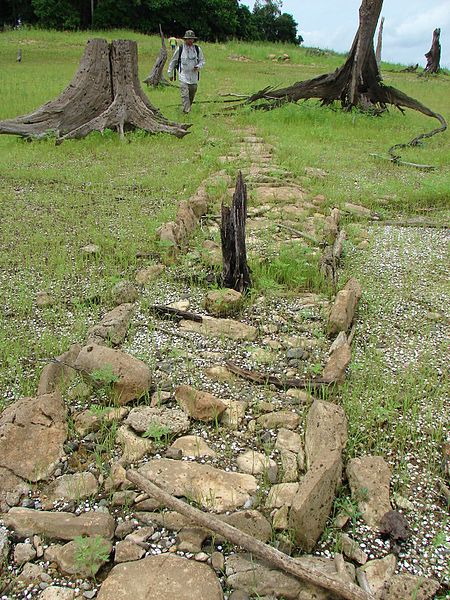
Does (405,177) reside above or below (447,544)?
above

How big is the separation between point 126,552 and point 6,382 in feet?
4.73

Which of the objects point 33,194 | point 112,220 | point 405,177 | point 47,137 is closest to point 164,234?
point 112,220

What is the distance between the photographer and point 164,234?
483 cm

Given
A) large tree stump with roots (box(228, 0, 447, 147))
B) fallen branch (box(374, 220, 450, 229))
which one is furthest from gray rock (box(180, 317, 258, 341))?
large tree stump with roots (box(228, 0, 447, 147))

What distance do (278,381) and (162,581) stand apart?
133 cm

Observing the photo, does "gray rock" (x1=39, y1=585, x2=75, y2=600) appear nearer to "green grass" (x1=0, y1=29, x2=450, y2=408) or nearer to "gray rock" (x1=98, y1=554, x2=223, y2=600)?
"gray rock" (x1=98, y1=554, x2=223, y2=600)

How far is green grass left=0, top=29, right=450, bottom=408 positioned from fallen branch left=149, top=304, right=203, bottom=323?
0.41 meters

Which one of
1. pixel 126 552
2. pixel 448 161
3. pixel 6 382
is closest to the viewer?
pixel 126 552

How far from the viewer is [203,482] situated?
227cm

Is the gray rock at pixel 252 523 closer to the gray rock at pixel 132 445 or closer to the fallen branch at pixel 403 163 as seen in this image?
the gray rock at pixel 132 445

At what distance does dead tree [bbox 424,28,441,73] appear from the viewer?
1010 inches

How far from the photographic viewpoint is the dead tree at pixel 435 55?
25.7 metres

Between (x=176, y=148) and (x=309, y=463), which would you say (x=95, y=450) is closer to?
(x=309, y=463)

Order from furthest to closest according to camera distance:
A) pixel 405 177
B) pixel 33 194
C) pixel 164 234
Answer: pixel 405 177 < pixel 33 194 < pixel 164 234
